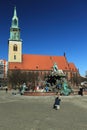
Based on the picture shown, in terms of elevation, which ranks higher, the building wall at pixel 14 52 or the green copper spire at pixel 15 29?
the green copper spire at pixel 15 29

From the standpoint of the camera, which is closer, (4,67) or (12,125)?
(12,125)

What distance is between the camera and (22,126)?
1202 cm

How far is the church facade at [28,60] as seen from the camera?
309ft

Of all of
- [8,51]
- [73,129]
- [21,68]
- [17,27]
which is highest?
[17,27]

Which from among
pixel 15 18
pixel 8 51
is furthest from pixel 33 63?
pixel 15 18

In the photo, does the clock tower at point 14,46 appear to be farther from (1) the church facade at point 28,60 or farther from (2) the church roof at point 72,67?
(2) the church roof at point 72,67

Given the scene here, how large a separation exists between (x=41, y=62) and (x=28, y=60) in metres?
5.69

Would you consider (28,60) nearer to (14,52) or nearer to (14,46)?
(14,52)

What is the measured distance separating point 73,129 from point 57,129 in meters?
0.75

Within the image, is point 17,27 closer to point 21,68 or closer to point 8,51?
point 8,51

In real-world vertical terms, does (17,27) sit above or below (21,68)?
above

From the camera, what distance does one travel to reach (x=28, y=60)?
101625 mm

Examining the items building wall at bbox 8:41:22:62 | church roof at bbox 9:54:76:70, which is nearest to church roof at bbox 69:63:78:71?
church roof at bbox 9:54:76:70

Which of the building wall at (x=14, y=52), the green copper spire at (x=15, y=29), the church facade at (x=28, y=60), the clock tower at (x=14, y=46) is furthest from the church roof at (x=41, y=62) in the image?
the green copper spire at (x=15, y=29)
